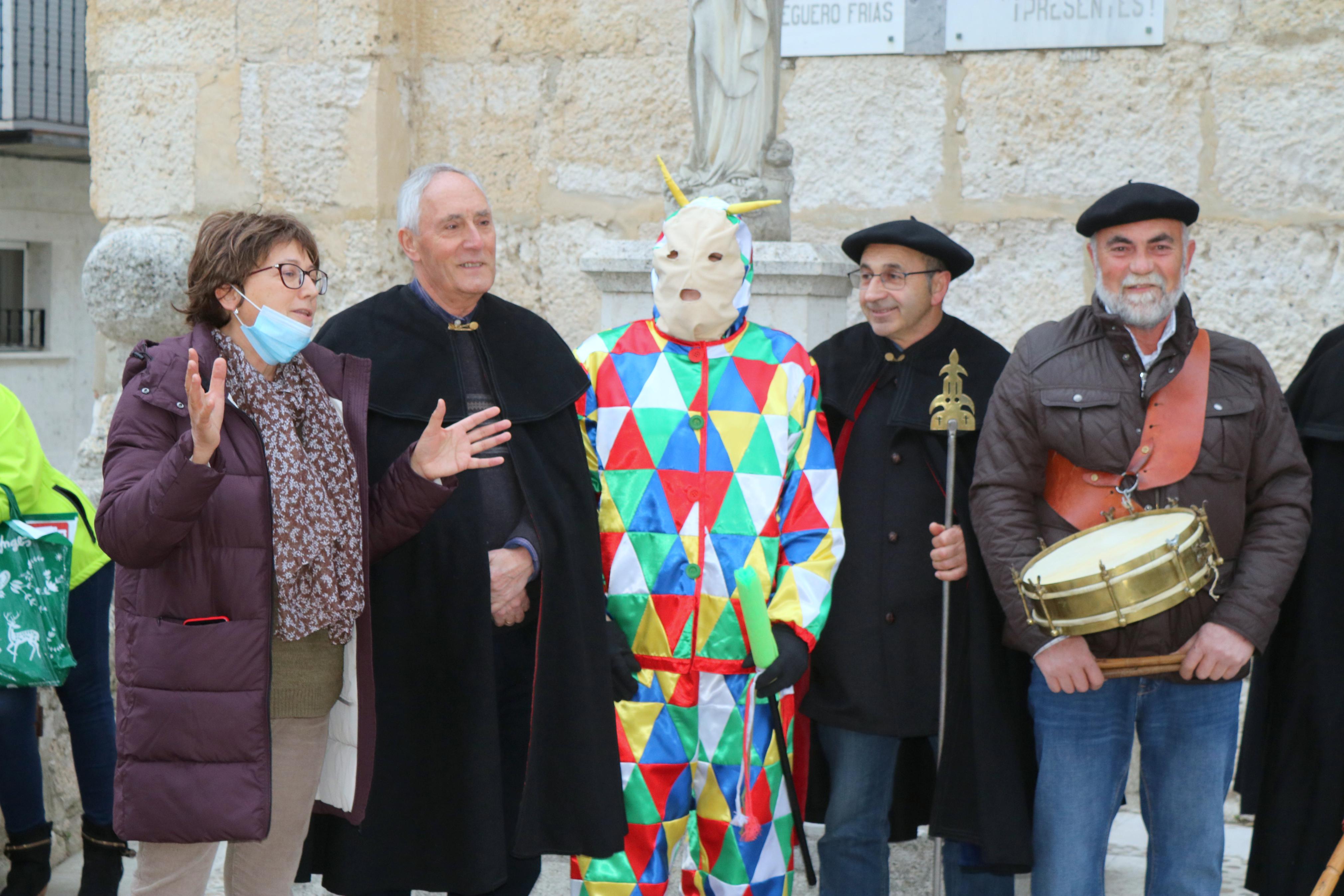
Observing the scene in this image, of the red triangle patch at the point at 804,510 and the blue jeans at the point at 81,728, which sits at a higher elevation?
the red triangle patch at the point at 804,510

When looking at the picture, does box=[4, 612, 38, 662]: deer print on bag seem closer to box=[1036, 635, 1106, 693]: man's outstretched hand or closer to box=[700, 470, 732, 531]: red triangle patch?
box=[700, 470, 732, 531]: red triangle patch

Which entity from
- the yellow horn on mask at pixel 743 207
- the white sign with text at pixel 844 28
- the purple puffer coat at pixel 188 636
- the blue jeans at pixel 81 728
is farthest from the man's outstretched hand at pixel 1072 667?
the white sign with text at pixel 844 28

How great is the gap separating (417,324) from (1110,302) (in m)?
1.46

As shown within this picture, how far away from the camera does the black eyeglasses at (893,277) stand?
127 inches

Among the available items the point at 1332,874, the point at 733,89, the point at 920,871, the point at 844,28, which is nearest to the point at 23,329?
the point at 844,28

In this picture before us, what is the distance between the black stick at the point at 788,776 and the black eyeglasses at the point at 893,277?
38.6 inches

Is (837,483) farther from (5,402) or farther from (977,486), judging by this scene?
(5,402)

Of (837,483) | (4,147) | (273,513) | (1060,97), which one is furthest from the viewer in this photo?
(4,147)

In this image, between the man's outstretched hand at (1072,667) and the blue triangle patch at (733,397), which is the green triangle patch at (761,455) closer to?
the blue triangle patch at (733,397)

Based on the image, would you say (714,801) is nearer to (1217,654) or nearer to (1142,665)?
(1142,665)

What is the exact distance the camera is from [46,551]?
3482 millimetres

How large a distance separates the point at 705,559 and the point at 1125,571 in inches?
33.3

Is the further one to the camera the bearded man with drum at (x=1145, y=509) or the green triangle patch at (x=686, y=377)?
the green triangle patch at (x=686, y=377)

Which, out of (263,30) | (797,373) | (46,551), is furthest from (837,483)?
(263,30)
